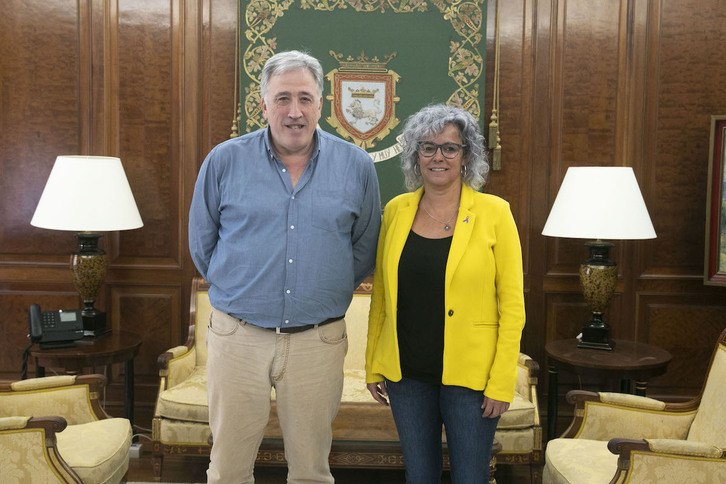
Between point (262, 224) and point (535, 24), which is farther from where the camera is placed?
point (535, 24)

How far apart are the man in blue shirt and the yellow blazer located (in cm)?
20

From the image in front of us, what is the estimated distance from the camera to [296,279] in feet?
6.44

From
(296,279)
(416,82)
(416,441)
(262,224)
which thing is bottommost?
(416,441)

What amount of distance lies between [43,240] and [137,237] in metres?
0.56

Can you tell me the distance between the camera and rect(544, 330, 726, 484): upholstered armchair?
210 centimetres

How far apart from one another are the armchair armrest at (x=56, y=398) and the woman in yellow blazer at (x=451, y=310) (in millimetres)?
1463

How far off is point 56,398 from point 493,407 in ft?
6.07

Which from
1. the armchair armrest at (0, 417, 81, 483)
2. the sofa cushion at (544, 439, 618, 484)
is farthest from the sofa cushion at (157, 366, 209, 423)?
the sofa cushion at (544, 439, 618, 484)

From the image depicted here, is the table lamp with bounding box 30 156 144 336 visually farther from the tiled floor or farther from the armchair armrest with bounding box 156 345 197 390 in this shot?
the tiled floor

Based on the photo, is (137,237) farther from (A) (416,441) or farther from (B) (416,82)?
(A) (416,441)

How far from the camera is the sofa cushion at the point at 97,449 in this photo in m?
2.37

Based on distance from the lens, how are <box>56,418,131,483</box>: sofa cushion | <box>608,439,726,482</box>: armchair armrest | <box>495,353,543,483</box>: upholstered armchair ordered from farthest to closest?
1. <box>495,353,543,483</box>: upholstered armchair
2. <box>56,418,131,483</box>: sofa cushion
3. <box>608,439,726,482</box>: armchair armrest

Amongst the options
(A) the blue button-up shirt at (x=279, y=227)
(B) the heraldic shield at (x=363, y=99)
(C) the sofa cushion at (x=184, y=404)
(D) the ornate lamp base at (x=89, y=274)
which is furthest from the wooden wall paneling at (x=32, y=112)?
(A) the blue button-up shirt at (x=279, y=227)

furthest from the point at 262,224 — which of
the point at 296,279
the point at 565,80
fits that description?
the point at 565,80
